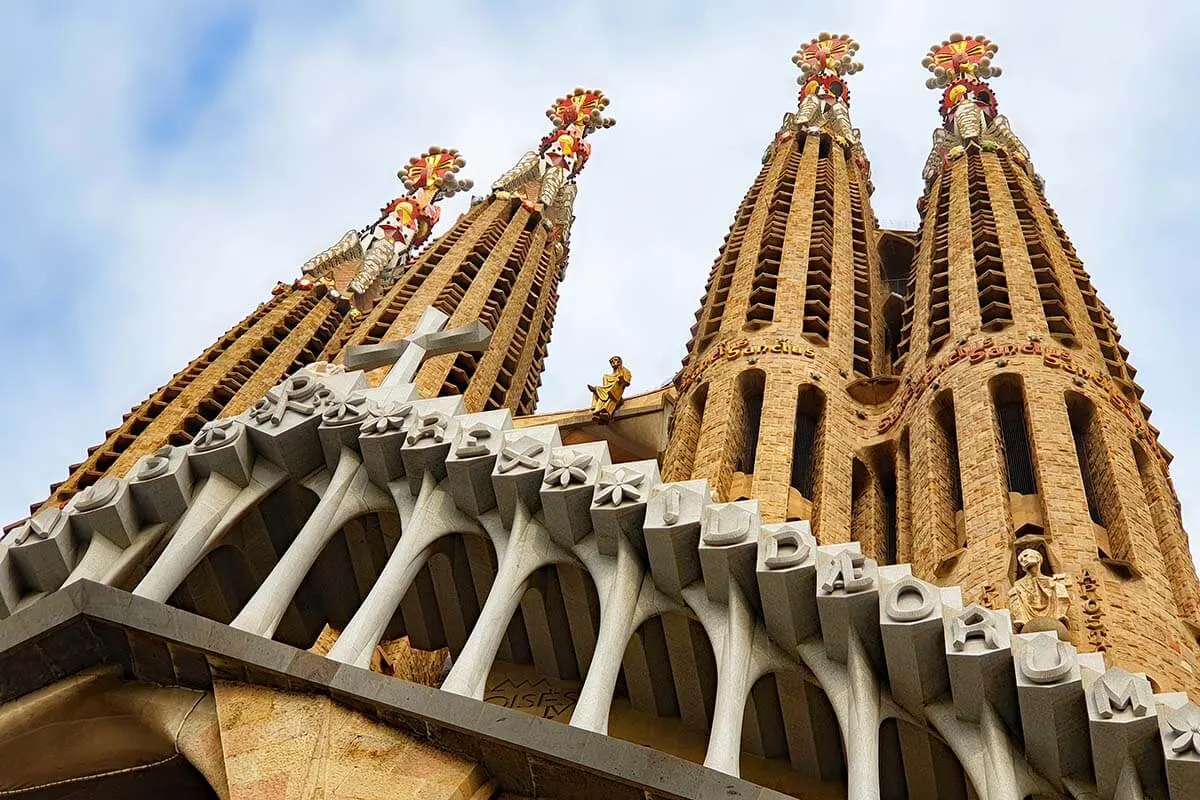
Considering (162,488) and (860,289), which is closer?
(162,488)

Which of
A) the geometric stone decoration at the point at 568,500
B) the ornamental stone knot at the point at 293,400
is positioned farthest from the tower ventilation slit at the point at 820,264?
the geometric stone decoration at the point at 568,500

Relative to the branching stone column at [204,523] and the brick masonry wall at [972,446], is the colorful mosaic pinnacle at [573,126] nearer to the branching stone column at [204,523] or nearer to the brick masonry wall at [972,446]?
the brick masonry wall at [972,446]

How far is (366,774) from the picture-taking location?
43.2ft

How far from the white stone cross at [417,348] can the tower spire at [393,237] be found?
75.4 ft

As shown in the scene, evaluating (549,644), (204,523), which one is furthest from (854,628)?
(204,523)

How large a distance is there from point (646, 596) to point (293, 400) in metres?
4.49

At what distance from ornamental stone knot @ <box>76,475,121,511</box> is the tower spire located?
25.2 metres

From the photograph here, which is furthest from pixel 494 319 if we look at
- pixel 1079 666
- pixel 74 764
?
pixel 1079 666

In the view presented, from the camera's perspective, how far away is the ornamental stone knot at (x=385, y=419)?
16969mm

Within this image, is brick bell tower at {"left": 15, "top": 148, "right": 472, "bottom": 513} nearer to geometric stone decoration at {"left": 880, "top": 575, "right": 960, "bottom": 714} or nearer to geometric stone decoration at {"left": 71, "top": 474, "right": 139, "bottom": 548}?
geometric stone decoration at {"left": 71, "top": 474, "right": 139, "bottom": 548}

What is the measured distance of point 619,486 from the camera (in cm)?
1545

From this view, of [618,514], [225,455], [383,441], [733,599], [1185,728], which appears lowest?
[1185,728]

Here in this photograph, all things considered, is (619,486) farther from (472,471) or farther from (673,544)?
(472,471)

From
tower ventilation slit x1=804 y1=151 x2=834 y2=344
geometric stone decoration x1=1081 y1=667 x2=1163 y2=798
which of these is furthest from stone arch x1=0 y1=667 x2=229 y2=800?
tower ventilation slit x1=804 y1=151 x2=834 y2=344
